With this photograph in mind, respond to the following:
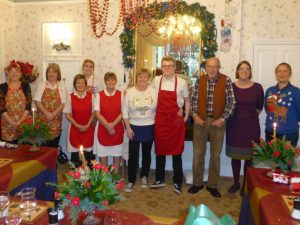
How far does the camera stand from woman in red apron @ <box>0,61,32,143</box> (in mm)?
3486

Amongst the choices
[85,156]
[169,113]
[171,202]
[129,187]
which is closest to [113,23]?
[169,113]

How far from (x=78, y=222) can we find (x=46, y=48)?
411cm

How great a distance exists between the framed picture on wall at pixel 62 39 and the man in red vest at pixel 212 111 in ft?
7.46

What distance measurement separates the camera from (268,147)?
7.33 feet

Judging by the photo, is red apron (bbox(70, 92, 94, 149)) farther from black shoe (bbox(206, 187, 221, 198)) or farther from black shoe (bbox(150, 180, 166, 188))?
black shoe (bbox(206, 187, 221, 198))

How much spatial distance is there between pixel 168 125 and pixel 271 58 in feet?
6.02

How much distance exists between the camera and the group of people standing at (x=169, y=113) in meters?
3.46

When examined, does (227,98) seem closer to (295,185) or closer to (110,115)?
(110,115)

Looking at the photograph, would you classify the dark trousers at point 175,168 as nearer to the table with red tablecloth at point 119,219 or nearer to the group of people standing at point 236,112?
the group of people standing at point 236,112

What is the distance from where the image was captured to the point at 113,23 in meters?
4.65

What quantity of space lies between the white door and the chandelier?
2.65ft

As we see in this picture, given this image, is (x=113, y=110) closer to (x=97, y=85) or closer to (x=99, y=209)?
(x=97, y=85)

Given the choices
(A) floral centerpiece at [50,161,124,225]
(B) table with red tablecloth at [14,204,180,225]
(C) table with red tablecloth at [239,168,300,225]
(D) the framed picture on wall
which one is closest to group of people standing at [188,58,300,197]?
(C) table with red tablecloth at [239,168,300,225]

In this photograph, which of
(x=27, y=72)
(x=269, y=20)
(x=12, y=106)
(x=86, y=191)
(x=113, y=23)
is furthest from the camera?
(x=27, y=72)
